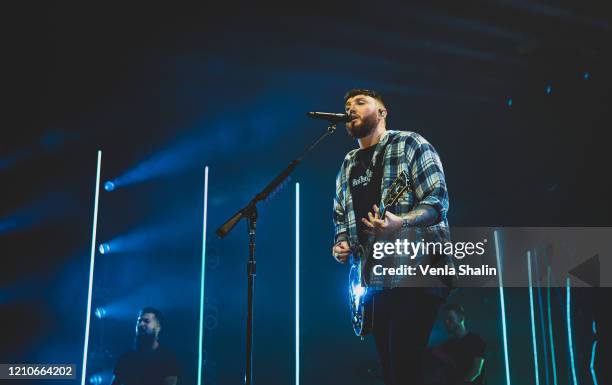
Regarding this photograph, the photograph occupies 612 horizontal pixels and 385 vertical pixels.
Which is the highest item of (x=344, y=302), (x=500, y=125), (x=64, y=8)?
(x=64, y=8)

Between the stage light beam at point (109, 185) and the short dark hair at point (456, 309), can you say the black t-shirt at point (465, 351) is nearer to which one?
the short dark hair at point (456, 309)

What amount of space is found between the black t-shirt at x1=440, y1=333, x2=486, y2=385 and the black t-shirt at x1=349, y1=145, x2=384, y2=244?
92.8 inches

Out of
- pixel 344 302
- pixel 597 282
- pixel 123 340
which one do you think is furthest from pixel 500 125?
pixel 123 340

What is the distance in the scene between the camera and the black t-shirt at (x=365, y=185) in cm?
247

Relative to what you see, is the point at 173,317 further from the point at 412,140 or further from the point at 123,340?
the point at 412,140

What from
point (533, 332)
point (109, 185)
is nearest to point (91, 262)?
point (109, 185)

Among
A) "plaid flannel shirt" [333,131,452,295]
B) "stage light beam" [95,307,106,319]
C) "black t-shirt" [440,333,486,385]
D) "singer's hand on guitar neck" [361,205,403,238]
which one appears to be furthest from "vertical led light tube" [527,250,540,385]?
"stage light beam" [95,307,106,319]

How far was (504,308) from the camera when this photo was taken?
4.73 m

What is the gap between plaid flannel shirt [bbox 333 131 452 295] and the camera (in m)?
2.27

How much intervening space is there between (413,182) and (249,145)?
2.88 meters

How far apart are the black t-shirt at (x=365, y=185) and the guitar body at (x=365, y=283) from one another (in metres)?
0.07

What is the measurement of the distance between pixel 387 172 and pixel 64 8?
10.4 feet

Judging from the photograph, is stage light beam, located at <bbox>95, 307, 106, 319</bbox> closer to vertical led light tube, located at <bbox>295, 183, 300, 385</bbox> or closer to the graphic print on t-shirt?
vertical led light tube, located at <bbox>295, 183, 300, 385</bbox>

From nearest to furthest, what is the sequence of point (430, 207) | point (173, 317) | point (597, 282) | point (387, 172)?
point (430, 207), point (387, 172), point (597, 282), point (173, 317)
